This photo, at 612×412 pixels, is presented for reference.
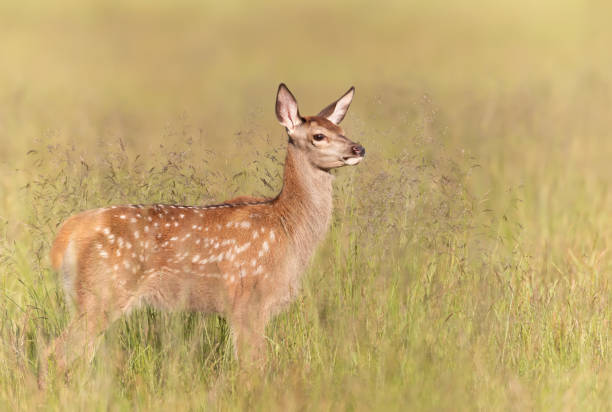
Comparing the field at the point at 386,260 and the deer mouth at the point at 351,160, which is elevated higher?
the deer mouth at the point at 351,160

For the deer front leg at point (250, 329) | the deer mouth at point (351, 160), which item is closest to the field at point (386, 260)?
the deer front leg at point (250, 329)

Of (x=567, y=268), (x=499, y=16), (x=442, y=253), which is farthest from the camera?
(x=499, y=16)

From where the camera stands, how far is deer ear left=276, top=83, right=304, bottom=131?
611cm

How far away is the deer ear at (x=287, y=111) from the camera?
6109 mm

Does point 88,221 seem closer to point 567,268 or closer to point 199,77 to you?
point 567,268

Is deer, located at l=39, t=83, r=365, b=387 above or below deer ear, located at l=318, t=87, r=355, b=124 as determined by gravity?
below

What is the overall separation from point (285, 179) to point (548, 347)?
2154 millimetres

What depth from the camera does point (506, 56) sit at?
17562 millimetres

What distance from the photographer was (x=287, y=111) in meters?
6.16

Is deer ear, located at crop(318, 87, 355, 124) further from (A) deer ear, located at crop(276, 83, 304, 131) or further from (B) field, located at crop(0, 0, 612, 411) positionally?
(A) deer ear, located at crop(276, 83, 304, 131)

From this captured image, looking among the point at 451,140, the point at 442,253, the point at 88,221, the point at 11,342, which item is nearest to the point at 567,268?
the point at 442,253

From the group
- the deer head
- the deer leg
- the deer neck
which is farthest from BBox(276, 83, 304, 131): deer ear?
the deer leg

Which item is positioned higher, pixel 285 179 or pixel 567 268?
pixel 285 179

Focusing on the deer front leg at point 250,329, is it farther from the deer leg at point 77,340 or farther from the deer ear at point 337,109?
the deer ear at point 337,109
